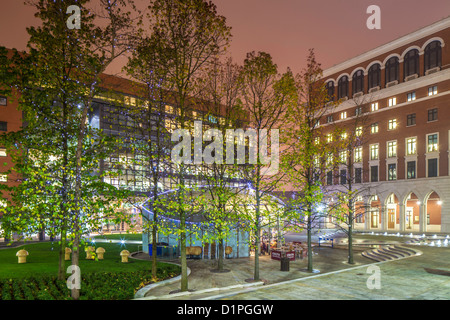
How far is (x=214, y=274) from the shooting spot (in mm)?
20797

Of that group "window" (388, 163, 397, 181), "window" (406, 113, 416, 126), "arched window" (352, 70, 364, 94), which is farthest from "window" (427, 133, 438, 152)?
"arched window" (352, 70, 364, 94)

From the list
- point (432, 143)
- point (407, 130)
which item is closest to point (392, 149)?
point (407, 130)

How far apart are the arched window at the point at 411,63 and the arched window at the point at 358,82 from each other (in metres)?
8.26

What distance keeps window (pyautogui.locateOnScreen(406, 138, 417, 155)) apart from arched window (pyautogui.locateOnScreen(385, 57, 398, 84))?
36.2 feet

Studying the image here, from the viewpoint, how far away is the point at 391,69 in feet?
188

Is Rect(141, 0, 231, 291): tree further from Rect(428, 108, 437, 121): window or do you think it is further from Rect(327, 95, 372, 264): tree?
Rect(428, 108, 437, 121): window

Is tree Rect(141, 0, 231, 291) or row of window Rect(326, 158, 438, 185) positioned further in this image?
row of window Rect(326, 158, 438, 185)

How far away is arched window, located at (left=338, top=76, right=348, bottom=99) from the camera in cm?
6562

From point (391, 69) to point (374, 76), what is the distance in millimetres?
3314

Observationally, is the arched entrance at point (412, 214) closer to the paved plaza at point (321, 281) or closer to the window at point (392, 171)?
the window at point (392, 171)

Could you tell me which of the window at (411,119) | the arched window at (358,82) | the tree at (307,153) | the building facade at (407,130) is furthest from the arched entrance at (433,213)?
the tree at (307,153)

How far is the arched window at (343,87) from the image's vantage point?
2584 inches

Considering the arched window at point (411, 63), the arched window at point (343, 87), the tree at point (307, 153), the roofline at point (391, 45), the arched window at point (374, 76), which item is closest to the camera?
the tree at point (307, 153)
